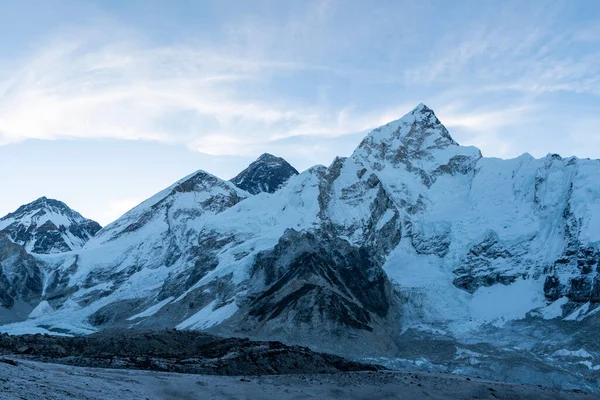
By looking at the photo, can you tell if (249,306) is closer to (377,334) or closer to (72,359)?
(377,334)

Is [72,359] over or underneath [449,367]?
over

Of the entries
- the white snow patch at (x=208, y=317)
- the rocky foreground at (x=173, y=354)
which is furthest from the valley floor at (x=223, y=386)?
the white snow patch at (x=208, y=317)

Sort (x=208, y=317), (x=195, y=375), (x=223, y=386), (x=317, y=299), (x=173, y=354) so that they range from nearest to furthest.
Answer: (x=223, y=386)
(x=195, y=375)
(x=173, y=354)
(x=317, y=299)
(x=208, y=317)

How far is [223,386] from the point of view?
4966cm

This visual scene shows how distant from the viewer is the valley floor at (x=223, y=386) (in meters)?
38.2

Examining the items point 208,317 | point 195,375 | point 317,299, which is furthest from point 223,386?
point 208,317

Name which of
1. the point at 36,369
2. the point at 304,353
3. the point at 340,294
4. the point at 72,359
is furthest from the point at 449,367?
the point at 36,369

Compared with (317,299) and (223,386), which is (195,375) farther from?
(317,299)

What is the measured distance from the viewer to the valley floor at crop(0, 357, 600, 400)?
1503 inches

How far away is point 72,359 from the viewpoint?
6216 cm

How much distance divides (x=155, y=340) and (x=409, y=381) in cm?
3510

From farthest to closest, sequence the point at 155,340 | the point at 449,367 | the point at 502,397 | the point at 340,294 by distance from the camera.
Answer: the point at 340,294 < the point at 449,367 < the point at 155,340 < the point at 502,397

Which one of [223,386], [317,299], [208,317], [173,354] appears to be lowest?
[208,317]

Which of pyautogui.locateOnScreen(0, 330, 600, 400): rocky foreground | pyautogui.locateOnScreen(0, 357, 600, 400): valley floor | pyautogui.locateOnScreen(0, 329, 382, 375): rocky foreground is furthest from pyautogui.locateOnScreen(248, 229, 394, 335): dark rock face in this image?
pyautogui.locateOnScreen(0, 357, 600, 400): valley floor
